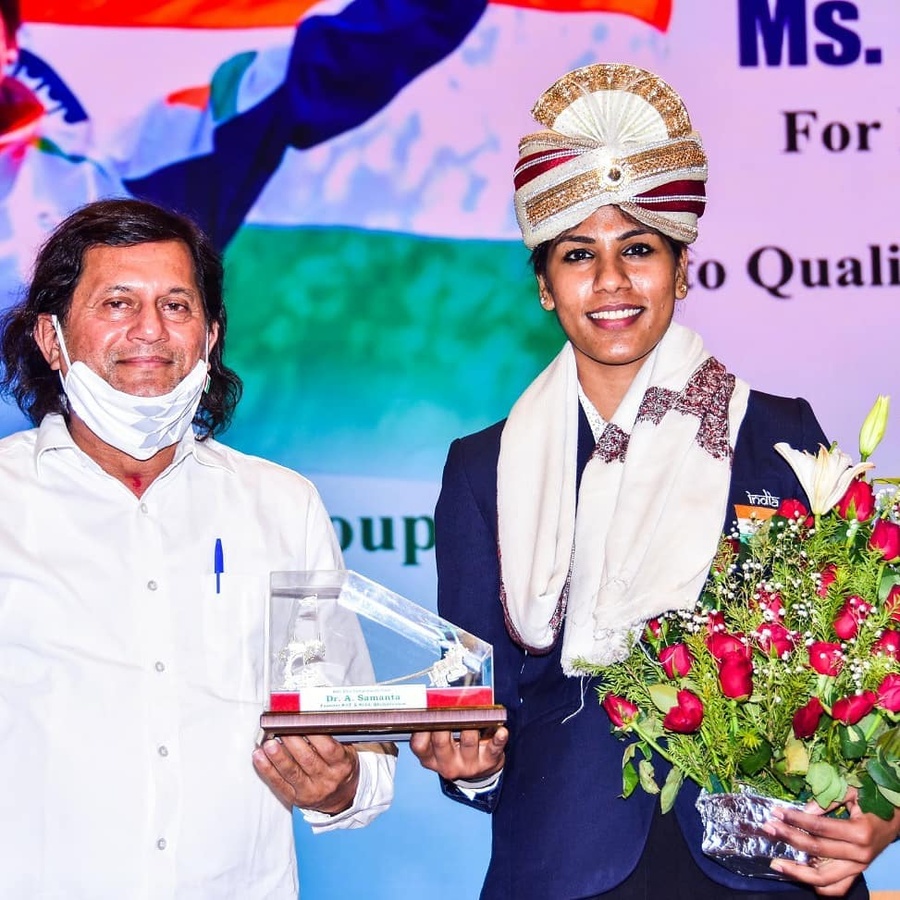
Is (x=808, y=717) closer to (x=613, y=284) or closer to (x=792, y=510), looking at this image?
(x=792, y=510)

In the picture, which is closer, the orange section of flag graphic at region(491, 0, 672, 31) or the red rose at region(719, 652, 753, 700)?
the red rose at region(719, 652, 753, 700)

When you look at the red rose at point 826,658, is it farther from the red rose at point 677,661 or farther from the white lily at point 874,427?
the white lily at point 874,427

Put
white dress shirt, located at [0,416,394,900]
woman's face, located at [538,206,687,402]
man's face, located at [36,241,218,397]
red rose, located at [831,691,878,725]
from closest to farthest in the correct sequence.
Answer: red rose, located at [831,691,878,725] < white dress shirt, located at [0,416,394,900] < woman's face, located at [538,206,687,402] < man's face, located at [36,241,218,397]

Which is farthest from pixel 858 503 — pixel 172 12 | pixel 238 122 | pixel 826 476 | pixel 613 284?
pixel 172 12

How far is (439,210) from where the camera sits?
405cm

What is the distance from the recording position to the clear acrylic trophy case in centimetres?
210

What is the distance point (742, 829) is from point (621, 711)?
0.23m

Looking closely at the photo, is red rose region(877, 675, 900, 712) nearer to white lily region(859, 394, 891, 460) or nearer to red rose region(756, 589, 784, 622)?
red rose region(756, 589, 784, 622)

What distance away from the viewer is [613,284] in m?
2.43

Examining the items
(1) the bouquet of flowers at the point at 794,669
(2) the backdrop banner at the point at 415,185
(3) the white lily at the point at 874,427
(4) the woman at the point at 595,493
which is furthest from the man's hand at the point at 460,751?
(2) the backdrop banner at the point at 415,185

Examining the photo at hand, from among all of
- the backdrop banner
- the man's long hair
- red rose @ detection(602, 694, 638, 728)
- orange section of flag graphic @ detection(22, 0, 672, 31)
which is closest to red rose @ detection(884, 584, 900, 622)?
red rose @ detection(602, 694, 638, 728)

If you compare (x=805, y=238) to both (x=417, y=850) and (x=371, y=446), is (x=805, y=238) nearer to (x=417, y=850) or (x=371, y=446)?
(x=371, y=446)

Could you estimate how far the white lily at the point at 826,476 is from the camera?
2.09 metres

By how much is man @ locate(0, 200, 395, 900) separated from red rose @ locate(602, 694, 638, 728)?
38 cm
